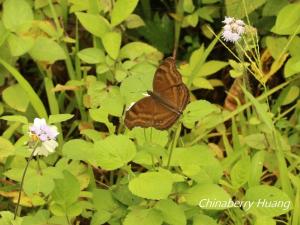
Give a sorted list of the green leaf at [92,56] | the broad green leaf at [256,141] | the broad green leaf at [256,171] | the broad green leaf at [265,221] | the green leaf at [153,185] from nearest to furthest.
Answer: the green leaf at [153,185], the broad green leaf at [265,221], the broad green leaf at [256,171], the broad green leaf at [256,141], the green leaf at [92,56]

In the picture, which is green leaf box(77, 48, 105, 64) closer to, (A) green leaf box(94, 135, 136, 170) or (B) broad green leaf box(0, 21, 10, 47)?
(B) broad green leaf box(0, 21, 10, 47)

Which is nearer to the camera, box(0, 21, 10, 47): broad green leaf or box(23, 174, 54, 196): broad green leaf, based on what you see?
box(23, 174, 54, 196): broad green leaf

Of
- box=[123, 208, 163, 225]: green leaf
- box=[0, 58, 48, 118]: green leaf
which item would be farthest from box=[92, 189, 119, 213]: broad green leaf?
box=[0, 58, 48, 118]: green leaf

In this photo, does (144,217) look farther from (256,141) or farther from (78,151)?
(256,141)

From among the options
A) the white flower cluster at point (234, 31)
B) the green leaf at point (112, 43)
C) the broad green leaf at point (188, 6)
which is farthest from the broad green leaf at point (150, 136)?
the broad green leaf at point (188, 6)

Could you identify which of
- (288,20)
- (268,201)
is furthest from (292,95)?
(268,201)

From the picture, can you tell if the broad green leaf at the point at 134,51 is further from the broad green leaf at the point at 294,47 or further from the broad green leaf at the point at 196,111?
the broad green leaf at the point at 196,111
